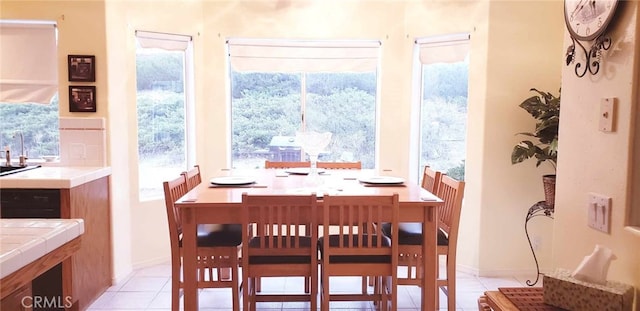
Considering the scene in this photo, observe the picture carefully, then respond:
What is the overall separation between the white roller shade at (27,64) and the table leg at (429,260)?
2916 millimetres

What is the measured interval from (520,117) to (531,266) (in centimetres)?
122

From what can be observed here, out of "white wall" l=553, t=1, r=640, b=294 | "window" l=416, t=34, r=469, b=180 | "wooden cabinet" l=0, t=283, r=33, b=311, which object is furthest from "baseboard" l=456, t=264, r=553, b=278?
"wooden cabinet" l=0, t=283, r=33, b=311

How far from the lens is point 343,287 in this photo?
3387 millimetres

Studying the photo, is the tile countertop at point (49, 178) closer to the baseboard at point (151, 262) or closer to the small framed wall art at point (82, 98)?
the small framed wall art at point (82, 98)

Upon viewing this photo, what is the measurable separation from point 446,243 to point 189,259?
1.49 meters

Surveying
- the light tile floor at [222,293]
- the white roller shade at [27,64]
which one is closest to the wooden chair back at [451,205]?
the light tile floor at [222,293]

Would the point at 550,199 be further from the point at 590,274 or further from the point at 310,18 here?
the point at 310,18

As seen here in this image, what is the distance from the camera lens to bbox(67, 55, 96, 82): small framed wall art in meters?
3.13

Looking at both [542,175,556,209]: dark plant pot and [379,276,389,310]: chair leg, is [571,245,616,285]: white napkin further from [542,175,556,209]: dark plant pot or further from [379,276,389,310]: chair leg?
[542,175,556,209]: dark plant pot

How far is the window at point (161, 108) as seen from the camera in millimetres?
3775

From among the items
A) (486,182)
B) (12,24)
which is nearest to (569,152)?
(486,182)

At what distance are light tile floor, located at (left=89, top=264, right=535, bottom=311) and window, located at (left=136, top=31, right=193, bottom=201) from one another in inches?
28.4

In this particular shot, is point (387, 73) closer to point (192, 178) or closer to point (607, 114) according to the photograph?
point (192, 178)

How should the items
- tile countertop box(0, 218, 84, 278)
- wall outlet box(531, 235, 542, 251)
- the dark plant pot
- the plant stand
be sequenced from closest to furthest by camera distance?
1. tile countertop box(0, 218, 84, 278)
2. the dark plant pot
3. the plant stand
4. wall outlet box(531, 235, 542, 251)
